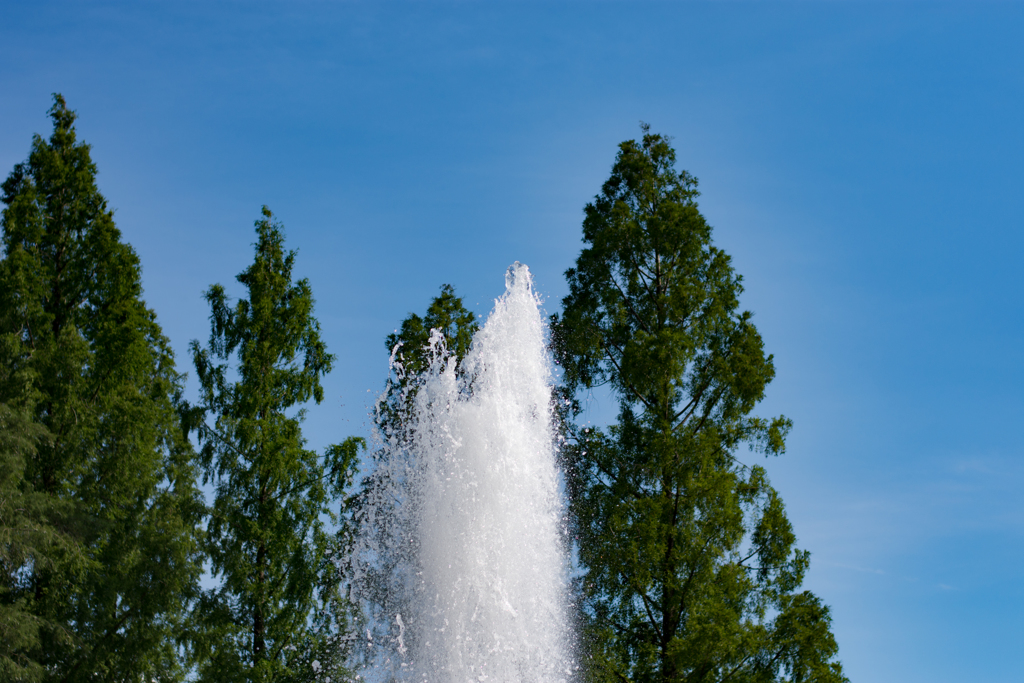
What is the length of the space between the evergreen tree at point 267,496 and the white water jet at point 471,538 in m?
1.67

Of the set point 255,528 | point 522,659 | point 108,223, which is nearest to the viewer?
point 522,659

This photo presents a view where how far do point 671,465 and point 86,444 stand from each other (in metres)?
11.2

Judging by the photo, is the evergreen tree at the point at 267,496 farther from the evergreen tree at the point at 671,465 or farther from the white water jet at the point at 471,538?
the evergreen tree at the point at 671,465

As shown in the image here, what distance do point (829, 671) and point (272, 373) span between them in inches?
419

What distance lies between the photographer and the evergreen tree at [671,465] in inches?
→ 524

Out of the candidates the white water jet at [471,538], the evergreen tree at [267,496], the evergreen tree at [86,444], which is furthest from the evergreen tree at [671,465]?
the evergreen tree at [86,444]

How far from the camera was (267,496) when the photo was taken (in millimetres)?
16484

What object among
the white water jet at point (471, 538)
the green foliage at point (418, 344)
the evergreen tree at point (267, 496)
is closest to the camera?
the white water jet at point (471, 538)

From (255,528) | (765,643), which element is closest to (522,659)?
(765,643)

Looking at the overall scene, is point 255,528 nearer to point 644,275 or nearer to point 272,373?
point 272,373

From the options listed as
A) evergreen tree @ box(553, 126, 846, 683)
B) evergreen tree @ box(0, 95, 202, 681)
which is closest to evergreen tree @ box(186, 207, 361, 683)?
evergreen tree @ box(0, 95, 202, 681)

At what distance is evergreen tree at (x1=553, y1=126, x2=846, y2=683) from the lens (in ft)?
43.7

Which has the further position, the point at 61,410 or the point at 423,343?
the point at 423,343

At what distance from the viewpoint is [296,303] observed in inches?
697
